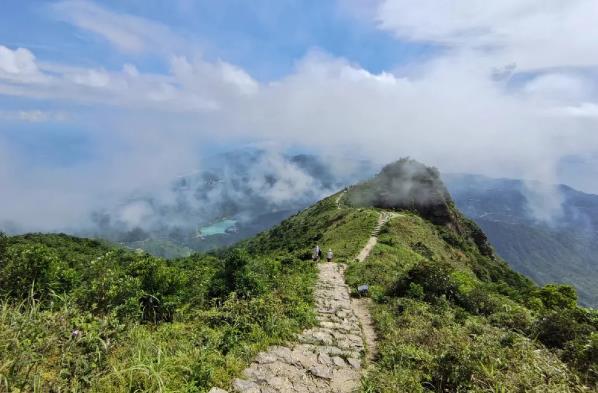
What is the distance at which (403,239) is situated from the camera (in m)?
54.9

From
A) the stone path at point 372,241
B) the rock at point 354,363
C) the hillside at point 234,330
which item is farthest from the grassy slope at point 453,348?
the stone path at point 372,241

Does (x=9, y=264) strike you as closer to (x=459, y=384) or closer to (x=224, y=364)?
(x=224, y=364)

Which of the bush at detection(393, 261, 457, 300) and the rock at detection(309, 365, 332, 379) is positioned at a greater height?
the rock at detection(309, 365, 332, 379)

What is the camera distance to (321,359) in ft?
37.8

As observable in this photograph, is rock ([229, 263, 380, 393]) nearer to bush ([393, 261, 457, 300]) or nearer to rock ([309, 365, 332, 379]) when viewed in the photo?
rock ([309, 365, 332, 379])

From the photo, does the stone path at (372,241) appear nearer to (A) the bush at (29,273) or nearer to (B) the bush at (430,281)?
(B) the bush at (430,281)

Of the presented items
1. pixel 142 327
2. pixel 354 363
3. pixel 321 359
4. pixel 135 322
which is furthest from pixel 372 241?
pixel 142 327

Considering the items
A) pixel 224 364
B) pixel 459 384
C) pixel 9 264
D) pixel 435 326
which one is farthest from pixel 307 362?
pixel 9 264

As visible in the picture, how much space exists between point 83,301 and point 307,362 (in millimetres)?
6927

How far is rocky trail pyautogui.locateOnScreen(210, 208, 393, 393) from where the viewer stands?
9.62 meters

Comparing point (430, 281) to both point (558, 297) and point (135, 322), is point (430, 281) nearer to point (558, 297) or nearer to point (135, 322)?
point (135, 322)

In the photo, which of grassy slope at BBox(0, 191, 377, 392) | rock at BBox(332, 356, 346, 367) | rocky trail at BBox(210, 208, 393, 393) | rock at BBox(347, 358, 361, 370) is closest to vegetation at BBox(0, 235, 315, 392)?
grassy slope at BBox(0, 191, 377, 392)

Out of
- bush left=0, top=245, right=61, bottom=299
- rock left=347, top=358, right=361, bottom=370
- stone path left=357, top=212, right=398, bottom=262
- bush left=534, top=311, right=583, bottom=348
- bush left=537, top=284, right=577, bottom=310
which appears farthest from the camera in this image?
stone path left=357, top=212, right=398, bottom=262

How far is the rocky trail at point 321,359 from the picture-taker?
31.6ft
